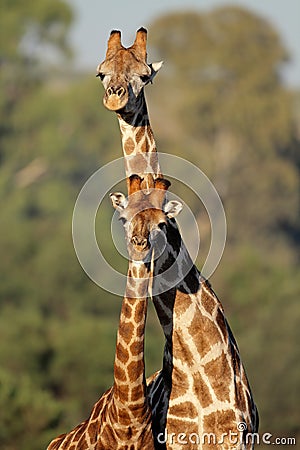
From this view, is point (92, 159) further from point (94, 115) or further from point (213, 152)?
point (213, 152)

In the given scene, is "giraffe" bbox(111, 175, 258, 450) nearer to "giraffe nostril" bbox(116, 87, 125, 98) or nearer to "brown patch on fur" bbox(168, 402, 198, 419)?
"brown patch on fur" bbox(168, 402, 198, 419)

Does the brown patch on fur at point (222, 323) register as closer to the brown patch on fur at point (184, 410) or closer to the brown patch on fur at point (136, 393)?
the brown patch on fur at point (184, 410)

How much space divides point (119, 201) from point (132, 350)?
91 centimetres

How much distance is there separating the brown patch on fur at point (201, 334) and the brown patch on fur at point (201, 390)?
15cm

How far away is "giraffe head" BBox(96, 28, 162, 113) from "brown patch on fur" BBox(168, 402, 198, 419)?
6.20 ft

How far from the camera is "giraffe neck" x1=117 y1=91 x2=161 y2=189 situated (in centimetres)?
900

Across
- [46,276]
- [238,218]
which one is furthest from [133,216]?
[238,218]

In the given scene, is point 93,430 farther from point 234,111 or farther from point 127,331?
point 234,111

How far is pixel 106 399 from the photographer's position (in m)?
9.20

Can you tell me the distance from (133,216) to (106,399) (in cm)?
174

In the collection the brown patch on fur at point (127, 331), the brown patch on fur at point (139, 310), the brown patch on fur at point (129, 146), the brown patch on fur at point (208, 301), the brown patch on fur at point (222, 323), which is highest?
the brown patch on fur at point (129, 146)

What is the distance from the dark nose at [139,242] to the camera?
7.82 metres

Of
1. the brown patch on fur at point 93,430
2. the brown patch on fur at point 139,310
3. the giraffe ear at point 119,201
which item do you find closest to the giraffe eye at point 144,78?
the giraffe ear at point 119,201

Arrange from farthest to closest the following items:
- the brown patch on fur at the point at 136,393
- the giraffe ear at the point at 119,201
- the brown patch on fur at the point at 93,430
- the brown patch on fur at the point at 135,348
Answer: the brown patch on fur at the point at 93,430
the brown patch on fur at the point at 136,393
the brown patch on fur at the point at 135,348
the giraffe ear at the point at 119,201
